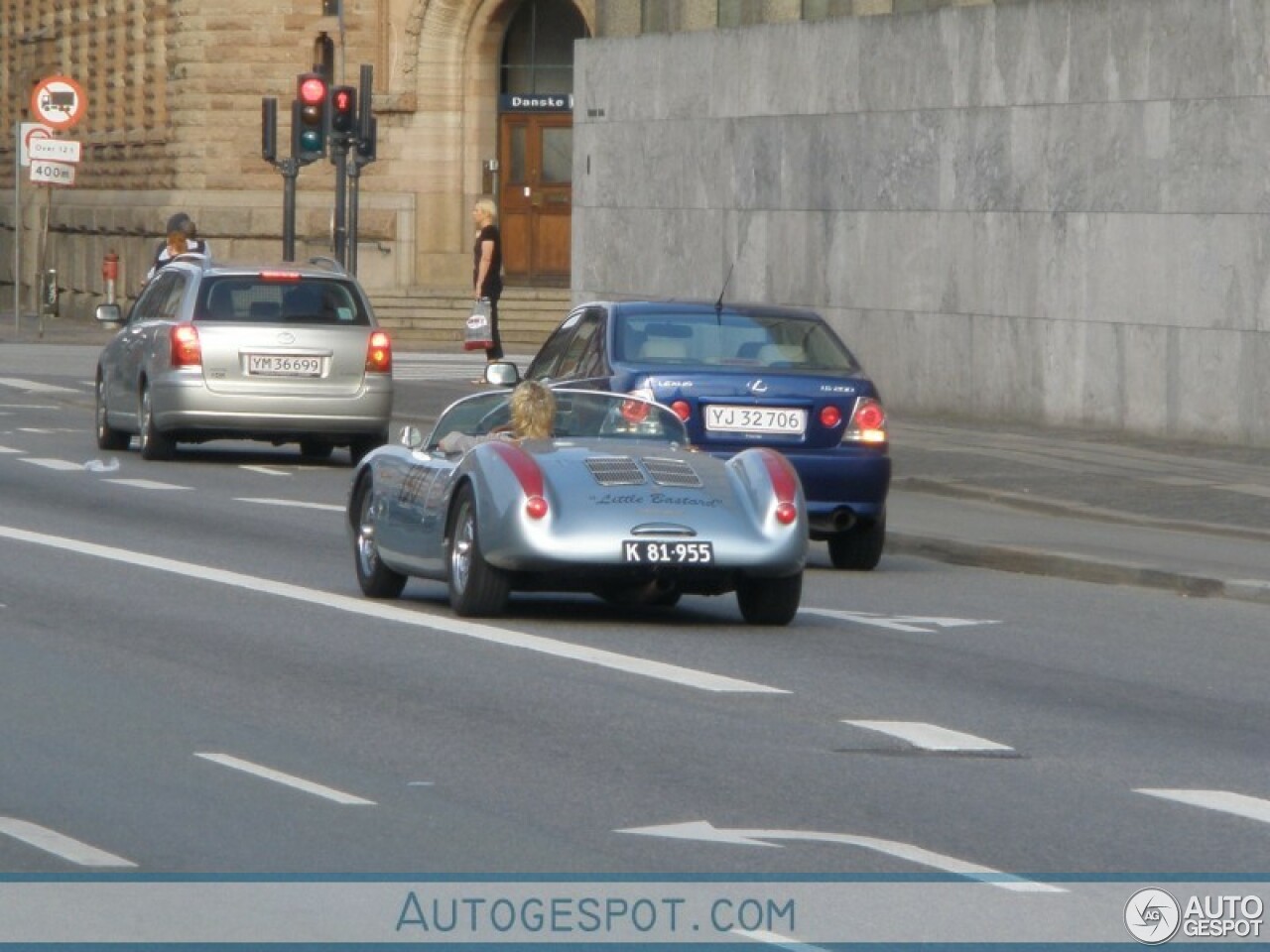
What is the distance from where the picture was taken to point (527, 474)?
13.6m

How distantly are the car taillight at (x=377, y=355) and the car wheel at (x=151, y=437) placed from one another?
1620 mm

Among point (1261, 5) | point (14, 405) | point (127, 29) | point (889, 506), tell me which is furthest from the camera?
point (127, 29)

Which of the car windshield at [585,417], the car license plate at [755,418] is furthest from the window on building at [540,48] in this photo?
the car windshield at [585,417]

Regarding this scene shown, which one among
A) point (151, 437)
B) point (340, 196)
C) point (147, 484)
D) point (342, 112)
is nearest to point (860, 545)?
point (147, 484)

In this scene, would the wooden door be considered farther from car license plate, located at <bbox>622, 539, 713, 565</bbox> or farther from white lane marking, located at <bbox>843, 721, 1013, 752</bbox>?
white lane marking, located at <bbox>843, 721, 1013, 752</bbox>

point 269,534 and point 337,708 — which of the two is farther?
point 269,534

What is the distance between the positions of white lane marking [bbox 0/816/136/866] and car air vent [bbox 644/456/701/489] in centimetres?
541

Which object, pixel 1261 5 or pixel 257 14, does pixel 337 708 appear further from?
pixel 257 14

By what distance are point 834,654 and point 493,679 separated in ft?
6.08

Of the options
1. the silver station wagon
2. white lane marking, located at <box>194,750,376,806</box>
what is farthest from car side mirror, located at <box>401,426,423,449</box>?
the silver station wagon

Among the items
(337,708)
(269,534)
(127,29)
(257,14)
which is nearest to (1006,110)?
(269,534)

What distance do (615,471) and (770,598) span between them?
0.95m

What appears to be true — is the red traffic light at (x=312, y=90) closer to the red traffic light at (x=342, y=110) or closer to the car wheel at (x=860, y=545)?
the red traffic light at (x=342, y=110)

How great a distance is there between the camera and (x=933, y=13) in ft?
99.2
